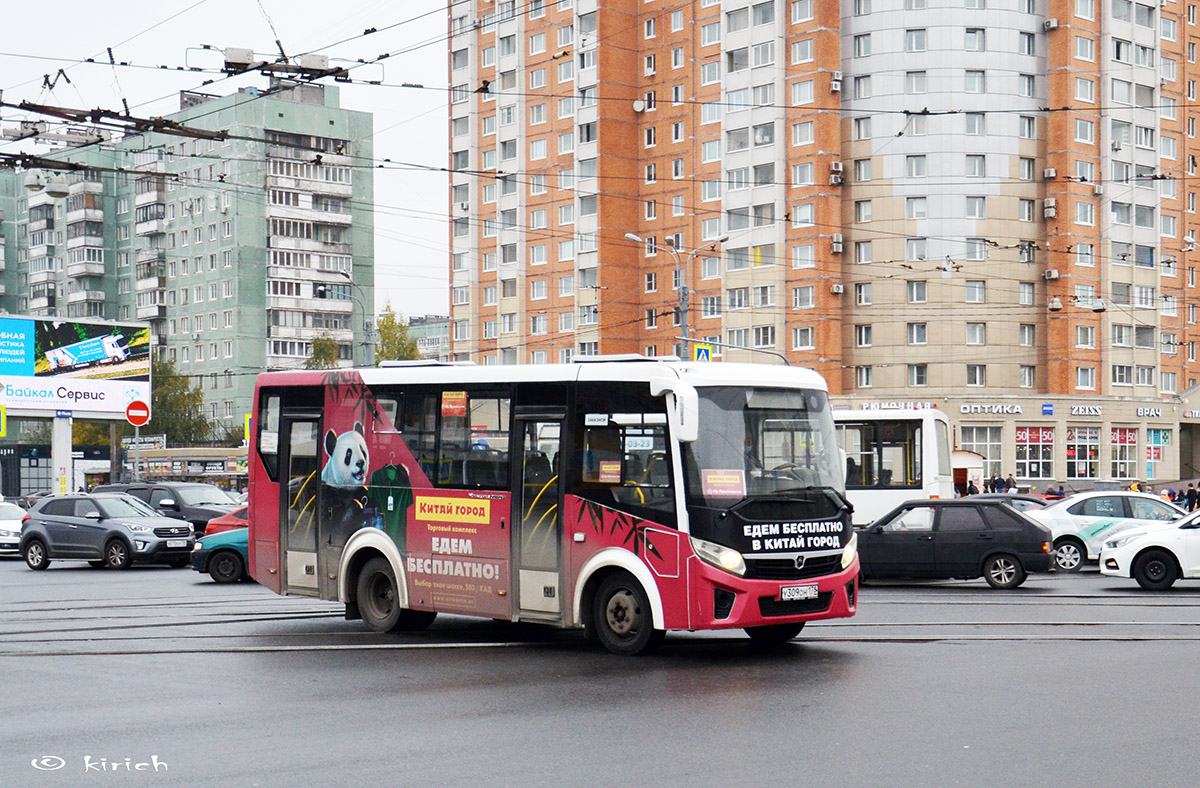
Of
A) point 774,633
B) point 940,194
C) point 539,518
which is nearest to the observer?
point 539,518

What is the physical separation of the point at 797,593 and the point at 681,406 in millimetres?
1948

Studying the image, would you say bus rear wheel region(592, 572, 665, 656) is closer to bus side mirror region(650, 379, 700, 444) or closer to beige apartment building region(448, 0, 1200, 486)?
bus side mirror region(650, 379, 700, 444)

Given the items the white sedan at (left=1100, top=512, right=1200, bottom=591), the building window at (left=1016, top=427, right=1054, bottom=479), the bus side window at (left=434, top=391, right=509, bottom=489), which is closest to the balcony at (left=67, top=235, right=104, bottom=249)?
the building window at (left=1016, top=427, right=1054, bottom=479)

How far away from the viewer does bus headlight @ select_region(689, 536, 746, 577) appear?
1290 cm

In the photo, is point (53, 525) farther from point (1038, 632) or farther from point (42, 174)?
point (1038, 632)

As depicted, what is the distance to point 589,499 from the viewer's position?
1362 cm

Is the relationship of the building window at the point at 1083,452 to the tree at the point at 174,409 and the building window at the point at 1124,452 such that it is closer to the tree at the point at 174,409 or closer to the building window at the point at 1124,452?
the building window at the point at 1124,452

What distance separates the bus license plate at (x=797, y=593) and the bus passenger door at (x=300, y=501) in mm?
5451

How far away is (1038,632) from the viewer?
50.8ft

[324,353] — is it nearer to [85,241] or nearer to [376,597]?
[85,241]

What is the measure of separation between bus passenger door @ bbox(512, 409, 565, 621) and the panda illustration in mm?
2135

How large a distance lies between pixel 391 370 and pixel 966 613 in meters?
7.34

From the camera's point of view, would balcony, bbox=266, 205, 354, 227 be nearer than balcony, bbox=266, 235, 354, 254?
Yes

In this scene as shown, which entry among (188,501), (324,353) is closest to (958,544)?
(188,501)
